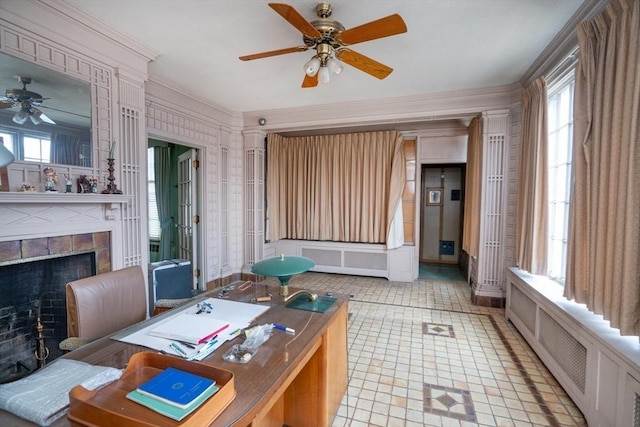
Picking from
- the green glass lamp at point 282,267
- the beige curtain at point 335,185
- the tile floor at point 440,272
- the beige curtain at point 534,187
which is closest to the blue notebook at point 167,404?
the green glass lamp at point 282,267

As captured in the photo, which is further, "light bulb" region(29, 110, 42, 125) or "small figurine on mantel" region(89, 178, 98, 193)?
"small figurine on mantel" region(89, 178, 98, 193)

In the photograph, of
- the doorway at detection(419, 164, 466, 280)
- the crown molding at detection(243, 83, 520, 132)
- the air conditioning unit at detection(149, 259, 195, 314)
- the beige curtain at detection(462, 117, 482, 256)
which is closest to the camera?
the air conditioning unit at detection(149, 259, 195, 314)

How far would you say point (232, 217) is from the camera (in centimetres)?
474

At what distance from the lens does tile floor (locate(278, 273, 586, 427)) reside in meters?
1.81

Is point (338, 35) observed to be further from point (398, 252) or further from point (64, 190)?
point (398, 252)

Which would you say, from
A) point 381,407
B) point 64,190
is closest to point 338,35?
point 64,190

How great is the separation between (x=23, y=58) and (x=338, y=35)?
2.17 meters

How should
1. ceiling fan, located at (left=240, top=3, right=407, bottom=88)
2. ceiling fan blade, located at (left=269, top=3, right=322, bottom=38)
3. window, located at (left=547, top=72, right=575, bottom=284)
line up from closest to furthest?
ceiling fan blade, located at (left=269, top=3, right=322, bottom=38), ceiling fan, located at (left=240, top=3, right=407, bottom=88), window, located at (left=547, top=72, right=575, bottom=284)

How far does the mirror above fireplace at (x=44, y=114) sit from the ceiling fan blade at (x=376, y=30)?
212 centimetres

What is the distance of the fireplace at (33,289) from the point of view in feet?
6.41

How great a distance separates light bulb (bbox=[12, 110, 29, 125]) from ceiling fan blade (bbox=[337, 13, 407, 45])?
2.20 meters

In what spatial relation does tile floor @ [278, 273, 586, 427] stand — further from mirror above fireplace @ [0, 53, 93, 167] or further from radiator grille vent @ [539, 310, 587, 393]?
mirror above fireplace @ [0, 53, 93, 167]

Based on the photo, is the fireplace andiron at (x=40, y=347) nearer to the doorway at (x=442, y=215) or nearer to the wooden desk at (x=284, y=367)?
the wooden desk at (x=284, y=367)

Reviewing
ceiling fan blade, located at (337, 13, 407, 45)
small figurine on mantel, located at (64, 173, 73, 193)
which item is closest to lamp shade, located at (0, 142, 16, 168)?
small figurine on mantel, located at (64, 173, 73, 193)
